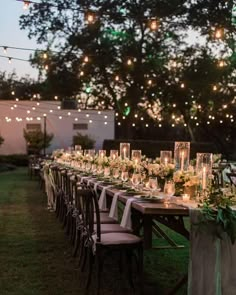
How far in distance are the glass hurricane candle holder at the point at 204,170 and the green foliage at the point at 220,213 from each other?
1.79ft

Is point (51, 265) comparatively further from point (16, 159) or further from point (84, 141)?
point (16, 159)

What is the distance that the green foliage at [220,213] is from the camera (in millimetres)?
3473

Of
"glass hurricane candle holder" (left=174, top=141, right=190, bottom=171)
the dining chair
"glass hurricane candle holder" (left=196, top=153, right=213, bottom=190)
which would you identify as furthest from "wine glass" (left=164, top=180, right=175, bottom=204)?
"glass hurricane candle holder" (left=174, top=141, right=190, bottom=171)

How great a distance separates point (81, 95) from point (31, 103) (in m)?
3.27

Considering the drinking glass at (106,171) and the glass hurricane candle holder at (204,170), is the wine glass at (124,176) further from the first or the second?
the glass hurricane candle holder at (204,170)

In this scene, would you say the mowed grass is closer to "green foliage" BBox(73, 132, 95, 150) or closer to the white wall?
"green foliage" BBox(73, 132, 95, 150)

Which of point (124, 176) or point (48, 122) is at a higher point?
point (48, 122)

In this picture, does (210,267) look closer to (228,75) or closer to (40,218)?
(40,218)

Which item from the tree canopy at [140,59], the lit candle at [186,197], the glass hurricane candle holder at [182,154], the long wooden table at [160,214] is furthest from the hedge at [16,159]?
the lit candle at [186,197]

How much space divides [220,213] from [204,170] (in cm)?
100

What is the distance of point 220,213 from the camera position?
3.52 metres

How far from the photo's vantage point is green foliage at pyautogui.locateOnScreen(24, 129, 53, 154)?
25.4 m

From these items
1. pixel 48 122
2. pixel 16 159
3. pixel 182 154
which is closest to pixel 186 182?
pixel 182 154

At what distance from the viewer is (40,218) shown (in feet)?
27.6
